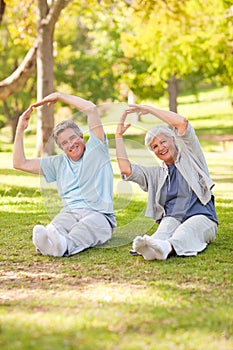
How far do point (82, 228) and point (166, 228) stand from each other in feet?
2.17

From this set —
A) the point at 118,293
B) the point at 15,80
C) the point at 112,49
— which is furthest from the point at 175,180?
the point at 112,49

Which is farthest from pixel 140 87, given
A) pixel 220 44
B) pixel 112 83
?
pixel 220 44

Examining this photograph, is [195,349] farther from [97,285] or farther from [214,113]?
[214,113]

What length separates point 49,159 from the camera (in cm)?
641

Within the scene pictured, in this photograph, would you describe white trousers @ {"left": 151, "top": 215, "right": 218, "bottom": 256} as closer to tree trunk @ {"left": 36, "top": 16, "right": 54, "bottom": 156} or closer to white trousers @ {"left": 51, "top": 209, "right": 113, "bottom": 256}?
white trousers @ {"left": 51, "top": 209, "right": 113, "bottom": 256}

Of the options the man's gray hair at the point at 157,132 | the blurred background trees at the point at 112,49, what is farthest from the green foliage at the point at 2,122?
the man's gray hair at the point at 157,132

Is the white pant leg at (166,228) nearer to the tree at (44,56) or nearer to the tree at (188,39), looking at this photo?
the tree at (44,56)

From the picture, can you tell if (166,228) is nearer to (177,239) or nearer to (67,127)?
(177,239)

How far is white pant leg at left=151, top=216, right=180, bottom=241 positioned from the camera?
238 inches

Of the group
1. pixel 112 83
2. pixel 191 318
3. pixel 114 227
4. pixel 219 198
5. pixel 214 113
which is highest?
pixel 191 318

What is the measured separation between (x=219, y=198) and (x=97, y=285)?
18.6 feet

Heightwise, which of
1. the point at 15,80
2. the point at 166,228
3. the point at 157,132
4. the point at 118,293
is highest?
the point at 157,132

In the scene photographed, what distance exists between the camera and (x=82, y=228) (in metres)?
6.09

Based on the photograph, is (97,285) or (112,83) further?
(112,83)
